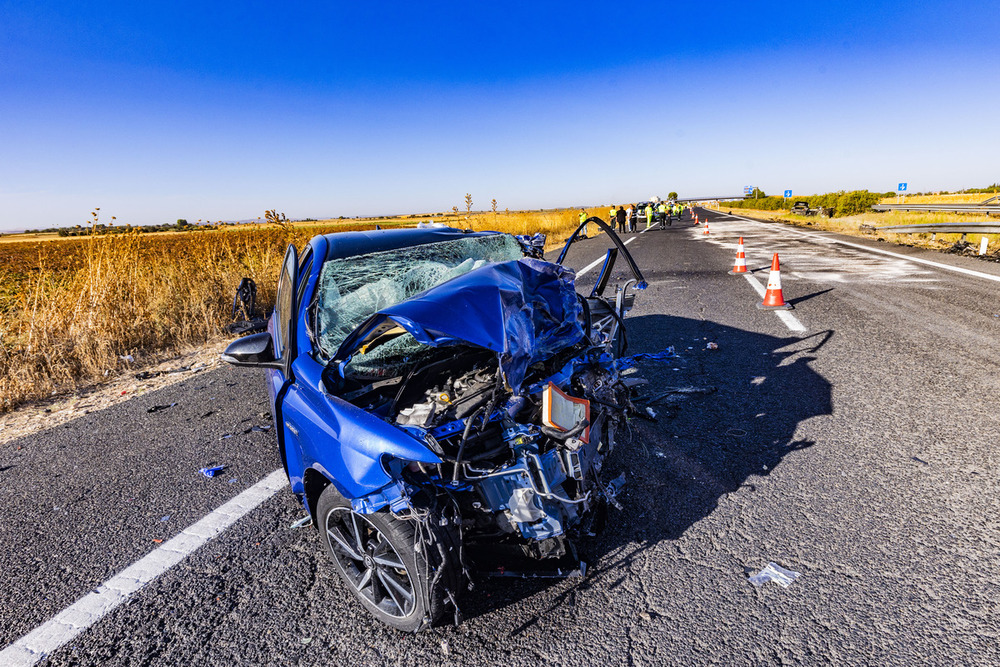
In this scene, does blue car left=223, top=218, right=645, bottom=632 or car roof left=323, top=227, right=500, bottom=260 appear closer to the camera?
blue car left=223, top=218, right=645, bottom=632

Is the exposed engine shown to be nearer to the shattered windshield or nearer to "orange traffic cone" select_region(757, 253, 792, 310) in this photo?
the shattered windshield

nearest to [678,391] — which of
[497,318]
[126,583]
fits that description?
[497,318]

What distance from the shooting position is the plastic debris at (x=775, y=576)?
233 cm

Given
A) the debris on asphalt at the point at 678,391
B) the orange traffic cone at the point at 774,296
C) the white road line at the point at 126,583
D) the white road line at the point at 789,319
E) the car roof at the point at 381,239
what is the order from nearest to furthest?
the white road line at the point at 126,583, the car roof at the point at 381,239, the debris on asphalt at the point at 678,391, the white road line at the point at 789,319, the orange traffic cone at the point at 774,296

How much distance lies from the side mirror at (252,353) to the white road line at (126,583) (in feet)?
3.15

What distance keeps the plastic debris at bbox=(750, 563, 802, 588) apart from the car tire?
1.37 meters

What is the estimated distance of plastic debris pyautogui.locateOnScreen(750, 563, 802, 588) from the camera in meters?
2.33

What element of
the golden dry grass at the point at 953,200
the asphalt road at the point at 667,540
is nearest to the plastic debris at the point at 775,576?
the asphalt road at the point at 667,540

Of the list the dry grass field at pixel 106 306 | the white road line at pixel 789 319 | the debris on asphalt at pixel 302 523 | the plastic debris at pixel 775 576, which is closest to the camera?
the plastic debris at pixel 775 576

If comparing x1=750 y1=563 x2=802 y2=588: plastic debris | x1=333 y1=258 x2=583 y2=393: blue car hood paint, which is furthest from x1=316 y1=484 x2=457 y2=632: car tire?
x1=750 y1=563 x2=802 y2=588: plastic debris

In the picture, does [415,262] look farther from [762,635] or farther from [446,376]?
[762,635]

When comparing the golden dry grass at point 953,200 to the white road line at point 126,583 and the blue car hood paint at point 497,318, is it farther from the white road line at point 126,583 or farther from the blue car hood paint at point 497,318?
the white road line at point 126,583

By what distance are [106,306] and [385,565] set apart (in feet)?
21.9

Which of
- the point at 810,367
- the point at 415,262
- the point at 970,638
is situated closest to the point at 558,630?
the point at 970,638
